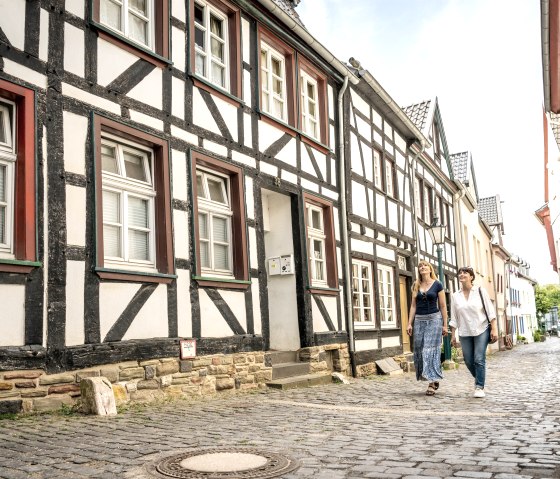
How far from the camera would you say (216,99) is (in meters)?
9.30

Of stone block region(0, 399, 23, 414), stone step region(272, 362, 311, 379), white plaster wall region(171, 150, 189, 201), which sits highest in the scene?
white plaster wall region(171, 150, 189, 201)

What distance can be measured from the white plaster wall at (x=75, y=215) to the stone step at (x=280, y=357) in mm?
3805

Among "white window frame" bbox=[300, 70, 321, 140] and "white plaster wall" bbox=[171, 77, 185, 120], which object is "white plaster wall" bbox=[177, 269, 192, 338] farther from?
"white window frame" bbox=[300, 70, 321, 140]

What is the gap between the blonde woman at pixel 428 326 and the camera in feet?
26.8

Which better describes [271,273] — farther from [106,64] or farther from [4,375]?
[4,375]

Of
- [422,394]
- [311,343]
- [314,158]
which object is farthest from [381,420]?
[314,158]

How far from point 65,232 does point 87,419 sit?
1.90 m

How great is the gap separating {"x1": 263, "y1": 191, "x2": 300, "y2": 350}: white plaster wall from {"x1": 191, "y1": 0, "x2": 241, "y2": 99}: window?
2261 mm

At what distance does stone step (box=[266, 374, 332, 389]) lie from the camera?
9.16 meters

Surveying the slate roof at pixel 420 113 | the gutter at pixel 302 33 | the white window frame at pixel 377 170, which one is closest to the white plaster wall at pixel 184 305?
the gutter at pixel 302 33

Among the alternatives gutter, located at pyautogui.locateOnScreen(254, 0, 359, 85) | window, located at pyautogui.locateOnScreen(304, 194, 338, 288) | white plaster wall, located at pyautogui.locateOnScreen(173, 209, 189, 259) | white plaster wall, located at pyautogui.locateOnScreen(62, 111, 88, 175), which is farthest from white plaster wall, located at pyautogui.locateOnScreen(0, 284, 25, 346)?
window, located at pyautogui.locateOnScreen(304, 194, 338, 288)

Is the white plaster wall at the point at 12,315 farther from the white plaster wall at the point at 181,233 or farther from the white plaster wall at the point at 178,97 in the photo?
the white plaster wall at the point at 178,97

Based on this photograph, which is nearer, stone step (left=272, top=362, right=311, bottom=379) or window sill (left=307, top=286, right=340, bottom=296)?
stone step (left=272, top=362, right=311, bottom=379)

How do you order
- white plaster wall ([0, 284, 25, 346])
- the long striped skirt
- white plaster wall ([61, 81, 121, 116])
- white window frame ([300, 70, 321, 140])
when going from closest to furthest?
white plaster wall ([0, 284, 25, 346]) → white plaster wall ([61, 81, 121, 116]) → the long striped skirt → white window frame ([300, 70, 321, 140])
